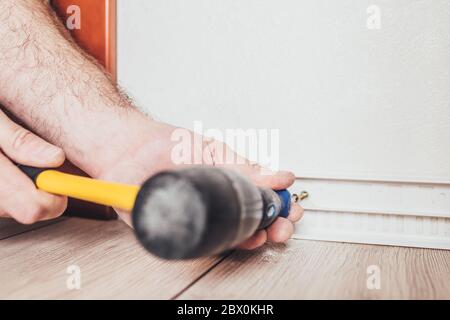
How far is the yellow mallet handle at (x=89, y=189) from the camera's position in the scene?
498 mm

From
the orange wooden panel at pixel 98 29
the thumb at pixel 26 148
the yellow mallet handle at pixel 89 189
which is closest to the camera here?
the yellow mallet handle at pixel 89 189

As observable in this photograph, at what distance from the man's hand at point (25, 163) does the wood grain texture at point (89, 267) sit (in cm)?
7

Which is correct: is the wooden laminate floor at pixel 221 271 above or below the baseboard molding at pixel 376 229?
below

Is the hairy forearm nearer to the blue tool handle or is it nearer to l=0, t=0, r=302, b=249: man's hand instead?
l=0, t=0, r=302, b=249: man's hand

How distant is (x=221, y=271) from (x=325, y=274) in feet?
0.45

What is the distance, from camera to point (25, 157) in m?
0.62

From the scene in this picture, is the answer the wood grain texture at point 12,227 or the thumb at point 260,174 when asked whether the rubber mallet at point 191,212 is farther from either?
the wood grain texture at point 12,227

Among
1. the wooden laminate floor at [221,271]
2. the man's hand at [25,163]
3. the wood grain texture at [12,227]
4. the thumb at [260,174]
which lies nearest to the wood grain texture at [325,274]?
the wooden laminate floor at [221,271]

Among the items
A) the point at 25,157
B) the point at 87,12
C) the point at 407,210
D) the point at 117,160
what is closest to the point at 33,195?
the point at 25,157

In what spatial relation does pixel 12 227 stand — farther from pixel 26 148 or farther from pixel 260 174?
pixel 260 174

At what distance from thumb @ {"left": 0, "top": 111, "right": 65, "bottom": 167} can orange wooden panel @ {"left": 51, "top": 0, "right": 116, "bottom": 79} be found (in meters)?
0.29
